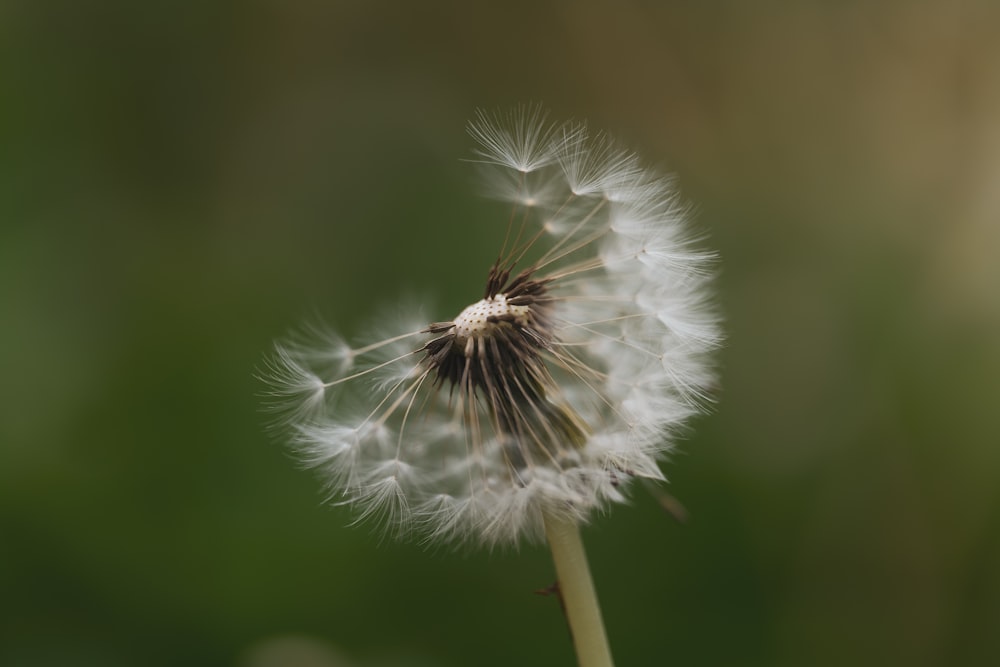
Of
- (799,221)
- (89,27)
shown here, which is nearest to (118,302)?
(89,27)

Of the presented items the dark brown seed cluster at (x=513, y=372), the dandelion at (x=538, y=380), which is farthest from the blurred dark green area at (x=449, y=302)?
the dark brown seed cluster at (x=513, y=372)

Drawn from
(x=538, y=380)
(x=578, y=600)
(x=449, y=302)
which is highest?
(x=449, y=302)

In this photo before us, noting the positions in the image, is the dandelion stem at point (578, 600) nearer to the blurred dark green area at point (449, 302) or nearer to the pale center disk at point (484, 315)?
the pale center disk at point (484, 315)

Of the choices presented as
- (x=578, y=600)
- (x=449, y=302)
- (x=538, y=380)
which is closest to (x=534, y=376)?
(x=538, y=380)

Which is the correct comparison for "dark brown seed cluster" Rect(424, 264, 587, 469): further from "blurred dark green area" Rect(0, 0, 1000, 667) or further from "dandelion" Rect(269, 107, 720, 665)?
"blurred dark green area" Rect(0, 0, 1000, 667)

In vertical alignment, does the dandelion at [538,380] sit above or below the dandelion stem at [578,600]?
above

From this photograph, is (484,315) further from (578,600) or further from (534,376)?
(578,600)

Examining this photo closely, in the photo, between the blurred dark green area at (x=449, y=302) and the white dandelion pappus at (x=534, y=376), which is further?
the blurred dark green area at (x=449, y=302)

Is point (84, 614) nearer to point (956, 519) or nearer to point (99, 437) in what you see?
point (99, 437)

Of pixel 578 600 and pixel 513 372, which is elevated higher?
pixel 513 372
